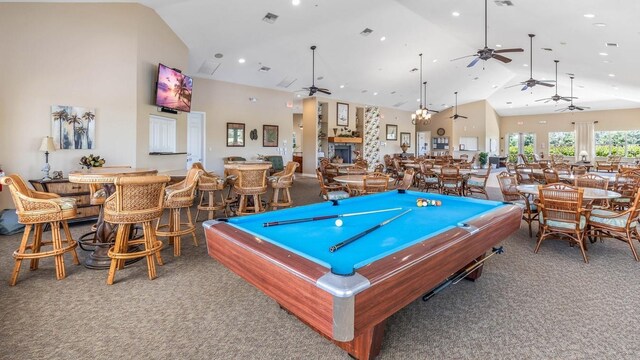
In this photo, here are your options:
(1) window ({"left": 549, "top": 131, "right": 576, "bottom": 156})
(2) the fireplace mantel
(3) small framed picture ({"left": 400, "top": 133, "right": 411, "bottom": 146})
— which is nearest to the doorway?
(2) the fireplace mantel

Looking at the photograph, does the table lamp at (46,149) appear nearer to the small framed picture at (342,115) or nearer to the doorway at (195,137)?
the doorway at (195,137)

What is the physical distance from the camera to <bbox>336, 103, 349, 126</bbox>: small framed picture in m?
14.2

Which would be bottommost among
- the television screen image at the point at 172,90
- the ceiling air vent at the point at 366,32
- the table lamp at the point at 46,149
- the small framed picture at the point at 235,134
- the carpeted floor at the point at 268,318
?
the carpeted floor at the point at 268,318

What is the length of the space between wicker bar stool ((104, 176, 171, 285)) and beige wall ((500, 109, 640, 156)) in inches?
862

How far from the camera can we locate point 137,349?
80.7 inches

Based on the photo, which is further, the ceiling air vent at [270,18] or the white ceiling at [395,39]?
the ceiling air vent at [270,18]

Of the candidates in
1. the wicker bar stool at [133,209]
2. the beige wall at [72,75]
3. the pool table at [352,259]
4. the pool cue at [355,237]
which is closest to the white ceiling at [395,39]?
the beige wall at [72,75]

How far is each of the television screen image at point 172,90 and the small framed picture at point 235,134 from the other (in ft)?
10.4

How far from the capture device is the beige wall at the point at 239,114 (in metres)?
9.98

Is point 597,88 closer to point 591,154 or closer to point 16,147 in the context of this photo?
point 591,154

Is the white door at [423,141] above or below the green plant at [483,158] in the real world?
above

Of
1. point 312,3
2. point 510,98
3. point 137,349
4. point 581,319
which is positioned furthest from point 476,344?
point 510,98

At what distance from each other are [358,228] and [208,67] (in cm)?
846

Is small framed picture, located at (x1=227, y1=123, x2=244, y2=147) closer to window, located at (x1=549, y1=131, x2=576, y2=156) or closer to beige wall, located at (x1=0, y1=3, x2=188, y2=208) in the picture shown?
beige wall, located at (x1=0, y1=3, x2=188, y2=208)
